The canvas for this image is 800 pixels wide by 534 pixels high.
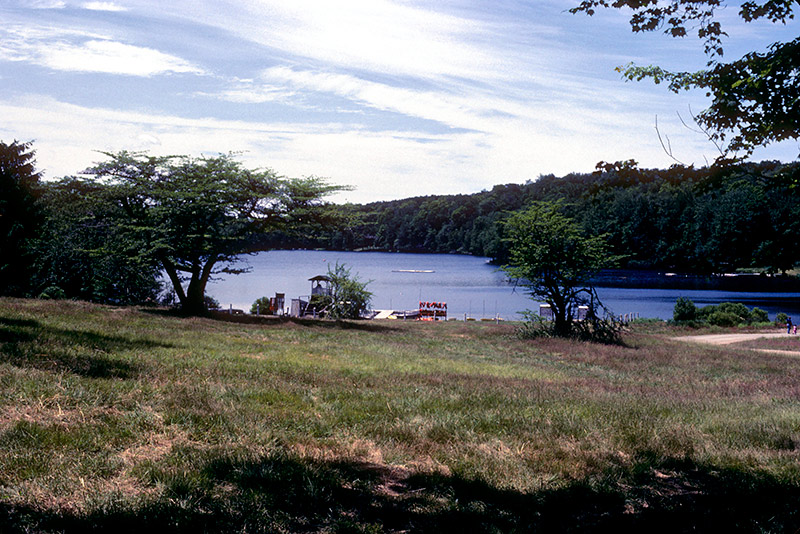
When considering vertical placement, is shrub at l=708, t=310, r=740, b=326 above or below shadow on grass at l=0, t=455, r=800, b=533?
below

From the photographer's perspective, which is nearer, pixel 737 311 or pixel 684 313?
pixel 684 313

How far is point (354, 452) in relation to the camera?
20.6ft

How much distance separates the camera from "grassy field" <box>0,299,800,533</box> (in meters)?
4.71

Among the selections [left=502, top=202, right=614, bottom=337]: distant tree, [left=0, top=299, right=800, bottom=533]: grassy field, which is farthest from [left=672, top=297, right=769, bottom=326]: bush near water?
[left=0, top=299, right=800, bottom=533]: grassy field

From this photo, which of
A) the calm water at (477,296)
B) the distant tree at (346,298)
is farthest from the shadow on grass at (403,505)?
the calm water at (477,296)

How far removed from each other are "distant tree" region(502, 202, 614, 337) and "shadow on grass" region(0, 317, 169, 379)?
22.5m

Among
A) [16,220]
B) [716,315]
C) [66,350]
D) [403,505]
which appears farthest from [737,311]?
[16,220]

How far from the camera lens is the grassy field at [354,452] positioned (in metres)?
4.71

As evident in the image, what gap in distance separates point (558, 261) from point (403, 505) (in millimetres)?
28974

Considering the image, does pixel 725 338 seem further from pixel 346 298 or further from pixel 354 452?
pixel 354 452

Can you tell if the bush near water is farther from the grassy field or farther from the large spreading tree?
the grassy field

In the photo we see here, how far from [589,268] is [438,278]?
294 ft

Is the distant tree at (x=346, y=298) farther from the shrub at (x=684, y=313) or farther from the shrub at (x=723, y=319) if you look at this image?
the shrub at (x=723, y=319)

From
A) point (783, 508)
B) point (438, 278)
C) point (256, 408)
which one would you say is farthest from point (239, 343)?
point (438, 278)
